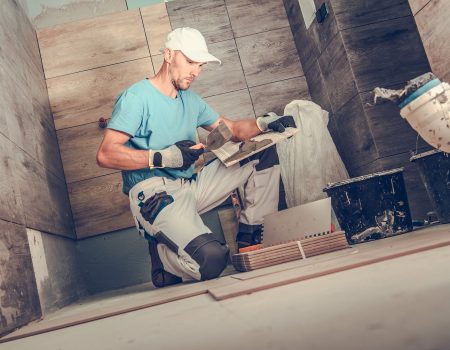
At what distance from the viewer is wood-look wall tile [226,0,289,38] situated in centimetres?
356

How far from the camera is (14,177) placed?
79.9 inches

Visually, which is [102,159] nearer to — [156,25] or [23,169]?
[23,169]

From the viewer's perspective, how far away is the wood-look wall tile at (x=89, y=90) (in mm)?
3379

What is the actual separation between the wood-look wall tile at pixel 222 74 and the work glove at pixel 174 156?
1.23 meters

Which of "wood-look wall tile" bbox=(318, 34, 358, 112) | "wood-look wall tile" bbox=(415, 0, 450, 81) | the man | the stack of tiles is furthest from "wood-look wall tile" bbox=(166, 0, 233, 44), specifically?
the stack of tiles

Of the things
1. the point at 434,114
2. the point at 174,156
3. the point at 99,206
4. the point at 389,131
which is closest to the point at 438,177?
the point at 434,114

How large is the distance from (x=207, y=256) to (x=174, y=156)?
0.53 meters

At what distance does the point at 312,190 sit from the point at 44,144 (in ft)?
5.59

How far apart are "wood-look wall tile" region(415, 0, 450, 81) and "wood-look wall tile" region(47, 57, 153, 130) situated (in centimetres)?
205

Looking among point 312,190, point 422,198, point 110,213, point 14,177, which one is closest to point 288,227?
point 312,190

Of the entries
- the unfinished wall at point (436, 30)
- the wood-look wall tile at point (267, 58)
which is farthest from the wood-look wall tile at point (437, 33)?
the wood-look wall tile at point (267, 58)

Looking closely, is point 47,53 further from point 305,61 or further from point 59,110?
point 305,61

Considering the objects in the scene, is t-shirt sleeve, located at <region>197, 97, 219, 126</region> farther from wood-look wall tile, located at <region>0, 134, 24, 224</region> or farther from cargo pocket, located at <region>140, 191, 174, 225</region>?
wood-look wall tile, located at <region>0, 134, 24, 224</region>

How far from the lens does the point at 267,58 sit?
353 cm
